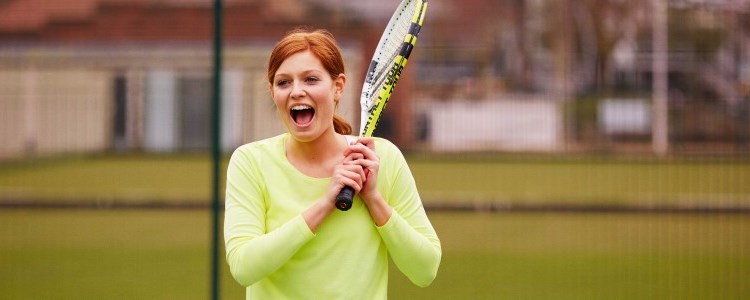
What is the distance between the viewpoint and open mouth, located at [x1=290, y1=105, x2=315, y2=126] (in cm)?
229

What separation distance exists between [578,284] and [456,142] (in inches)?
220

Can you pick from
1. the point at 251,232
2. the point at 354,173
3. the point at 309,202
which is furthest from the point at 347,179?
the point at 251,232

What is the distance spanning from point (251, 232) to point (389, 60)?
615mm

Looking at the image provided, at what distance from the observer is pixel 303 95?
228 cm

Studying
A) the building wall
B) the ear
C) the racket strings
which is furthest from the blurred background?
the ear

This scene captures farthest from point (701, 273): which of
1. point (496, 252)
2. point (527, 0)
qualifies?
point (527, 0)

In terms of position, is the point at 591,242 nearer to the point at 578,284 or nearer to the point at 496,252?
the point at 496,252

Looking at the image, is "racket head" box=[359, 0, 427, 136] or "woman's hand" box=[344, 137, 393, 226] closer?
"woman's hand" box=[344, 137, 393, 226]

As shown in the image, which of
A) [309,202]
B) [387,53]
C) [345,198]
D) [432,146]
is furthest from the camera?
[432,146]

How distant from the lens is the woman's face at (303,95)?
2283 millimetres

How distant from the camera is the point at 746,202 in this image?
8328mm

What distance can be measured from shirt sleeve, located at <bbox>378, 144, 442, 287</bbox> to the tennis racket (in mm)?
271

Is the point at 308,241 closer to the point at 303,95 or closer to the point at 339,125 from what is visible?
the point at 303,95

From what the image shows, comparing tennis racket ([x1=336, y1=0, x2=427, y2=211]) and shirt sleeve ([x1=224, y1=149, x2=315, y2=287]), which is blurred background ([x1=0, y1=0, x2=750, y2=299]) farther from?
shirt sleeve ([x1=224, y1=149, x2=315, y2=287])
